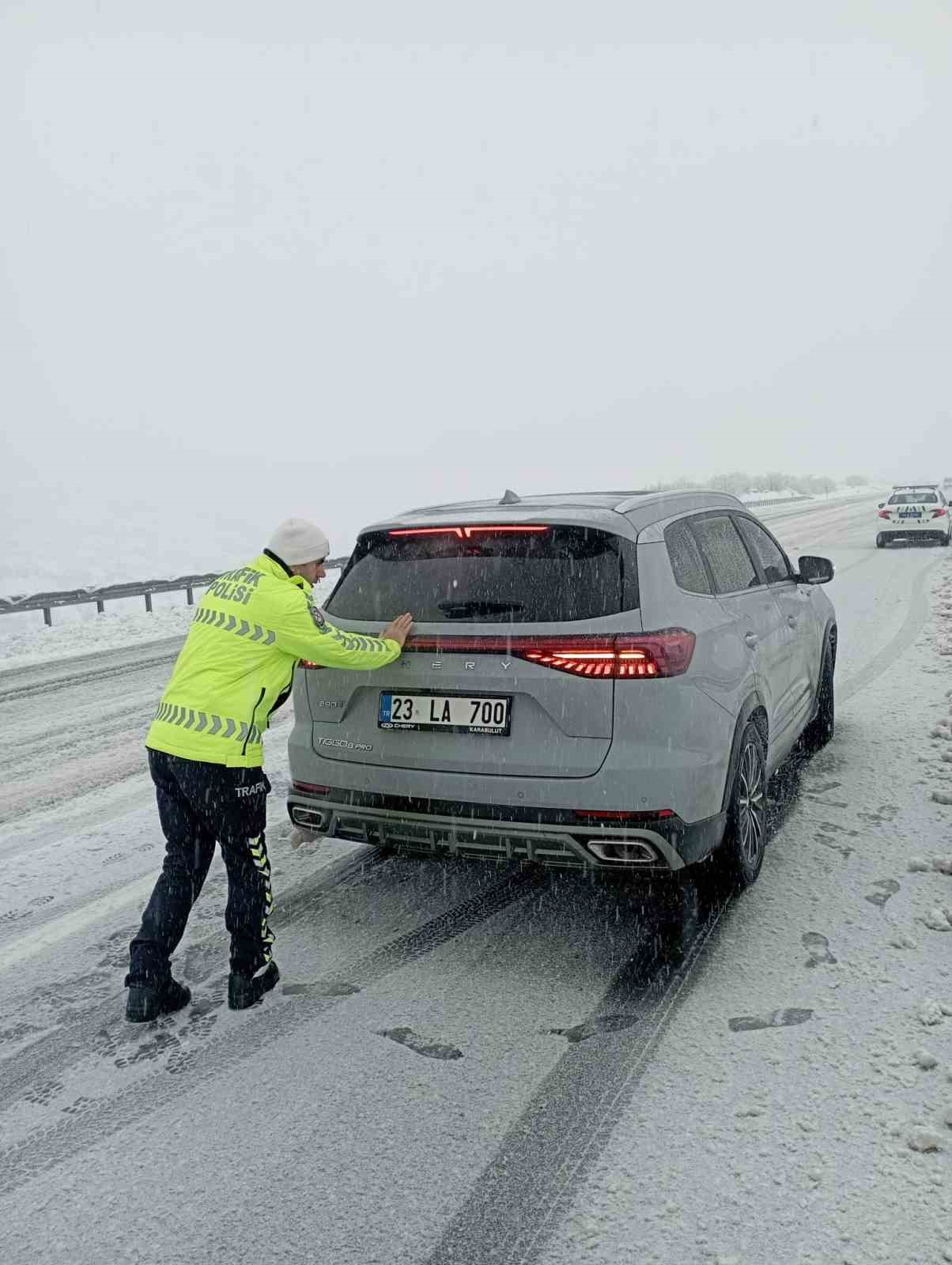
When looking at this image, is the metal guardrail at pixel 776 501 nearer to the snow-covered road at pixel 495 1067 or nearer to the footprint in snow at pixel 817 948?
the snow-covered road at pixel 495 1067

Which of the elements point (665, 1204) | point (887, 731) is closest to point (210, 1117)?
point (665, 1204)

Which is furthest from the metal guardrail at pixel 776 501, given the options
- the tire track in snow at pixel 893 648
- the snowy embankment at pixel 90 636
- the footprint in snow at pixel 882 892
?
the footprint in snow at pixel 882 892

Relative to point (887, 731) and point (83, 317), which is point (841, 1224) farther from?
point (83, 317)

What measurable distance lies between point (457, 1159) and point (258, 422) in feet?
406

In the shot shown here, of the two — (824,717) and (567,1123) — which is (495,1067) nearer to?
(567,1123)

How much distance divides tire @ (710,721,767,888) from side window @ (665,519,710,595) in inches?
24.6

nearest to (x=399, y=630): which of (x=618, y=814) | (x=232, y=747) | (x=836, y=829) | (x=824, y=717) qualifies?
(x=232, y=747)

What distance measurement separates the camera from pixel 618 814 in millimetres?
3324

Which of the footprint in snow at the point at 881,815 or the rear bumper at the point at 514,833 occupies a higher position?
the rear bumper at the point at 514,833

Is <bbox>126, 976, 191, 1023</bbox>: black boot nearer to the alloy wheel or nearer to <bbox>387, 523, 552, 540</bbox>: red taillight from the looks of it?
<bbox>387, 523, 552, 540</bbox>: red taillight

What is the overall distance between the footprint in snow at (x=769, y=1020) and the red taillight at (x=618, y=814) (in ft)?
2.26

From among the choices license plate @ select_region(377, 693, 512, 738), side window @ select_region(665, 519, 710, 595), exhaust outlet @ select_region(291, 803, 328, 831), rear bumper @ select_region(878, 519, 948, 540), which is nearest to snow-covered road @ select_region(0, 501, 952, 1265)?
exhaust outlet @ select_region(291, 803, 328, 831)

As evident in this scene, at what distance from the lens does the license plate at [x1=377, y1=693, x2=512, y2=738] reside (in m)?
3.46

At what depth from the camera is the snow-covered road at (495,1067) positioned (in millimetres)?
2332
